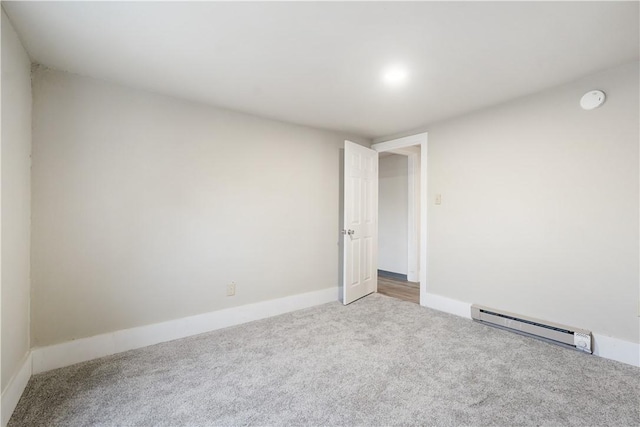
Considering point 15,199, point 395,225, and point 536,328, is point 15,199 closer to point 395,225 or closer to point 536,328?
point 536,328

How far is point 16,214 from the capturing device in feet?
5.76

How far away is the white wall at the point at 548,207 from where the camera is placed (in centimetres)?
215

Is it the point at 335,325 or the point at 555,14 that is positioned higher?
the point at 555,14

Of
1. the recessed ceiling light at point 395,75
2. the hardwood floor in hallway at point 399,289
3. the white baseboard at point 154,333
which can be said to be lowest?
the hardwood floor in hallway at point 399,289

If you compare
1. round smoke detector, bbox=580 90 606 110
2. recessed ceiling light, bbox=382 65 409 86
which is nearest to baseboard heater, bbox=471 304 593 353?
round smoke detector, bbox=580 90 606 110

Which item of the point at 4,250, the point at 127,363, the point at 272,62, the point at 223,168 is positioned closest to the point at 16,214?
the point at 4,250

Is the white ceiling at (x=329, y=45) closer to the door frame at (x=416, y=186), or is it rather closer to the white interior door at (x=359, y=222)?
the door frame at (x=416, y=186)

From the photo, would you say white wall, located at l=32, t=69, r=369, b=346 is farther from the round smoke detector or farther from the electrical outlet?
the round smoke detector

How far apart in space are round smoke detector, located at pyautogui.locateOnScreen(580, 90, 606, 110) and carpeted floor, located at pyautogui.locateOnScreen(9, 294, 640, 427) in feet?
6.43

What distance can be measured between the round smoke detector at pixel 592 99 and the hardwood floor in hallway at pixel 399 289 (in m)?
2.60

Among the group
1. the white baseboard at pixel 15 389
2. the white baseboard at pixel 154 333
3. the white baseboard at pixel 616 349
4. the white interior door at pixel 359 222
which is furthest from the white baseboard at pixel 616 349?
the white baseboard at pixel 15 389

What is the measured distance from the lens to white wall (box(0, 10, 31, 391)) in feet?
5.18

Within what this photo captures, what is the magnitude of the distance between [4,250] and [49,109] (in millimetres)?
1135

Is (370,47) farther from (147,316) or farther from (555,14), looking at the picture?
(147,316)
